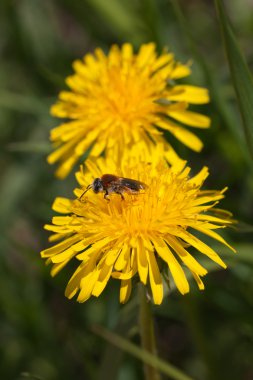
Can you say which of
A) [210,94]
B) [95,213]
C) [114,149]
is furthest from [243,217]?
[95,213]

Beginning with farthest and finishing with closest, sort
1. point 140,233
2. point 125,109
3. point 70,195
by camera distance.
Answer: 1. point 70,195
2. point 125,109
3. point 140,233

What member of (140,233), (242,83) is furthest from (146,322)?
(242,83)

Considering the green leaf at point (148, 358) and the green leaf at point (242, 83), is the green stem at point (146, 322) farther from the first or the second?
the green leaf at point (242, 83)

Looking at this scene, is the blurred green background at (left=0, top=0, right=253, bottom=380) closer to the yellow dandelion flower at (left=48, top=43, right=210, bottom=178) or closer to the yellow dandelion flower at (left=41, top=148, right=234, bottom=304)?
the yellow dandelion flower at (left=48, top=43, right=210, bottom=178)

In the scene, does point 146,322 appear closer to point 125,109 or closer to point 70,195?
point 125,109

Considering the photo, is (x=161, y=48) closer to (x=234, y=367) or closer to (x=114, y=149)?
(x=114, y=149)

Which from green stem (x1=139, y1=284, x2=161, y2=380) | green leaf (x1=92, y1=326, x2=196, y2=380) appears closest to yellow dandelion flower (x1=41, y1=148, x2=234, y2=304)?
green stem (x1=139, y1=284, x2=161, y2=380)
